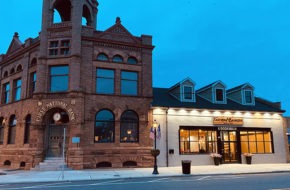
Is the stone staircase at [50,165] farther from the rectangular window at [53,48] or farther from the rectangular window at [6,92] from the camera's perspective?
the rectangular window at [6,92]

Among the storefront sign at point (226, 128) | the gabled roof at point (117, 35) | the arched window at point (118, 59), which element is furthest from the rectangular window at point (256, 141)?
the gabled roof at point (117, 35)

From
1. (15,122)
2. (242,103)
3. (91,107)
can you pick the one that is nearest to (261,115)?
(242,103)

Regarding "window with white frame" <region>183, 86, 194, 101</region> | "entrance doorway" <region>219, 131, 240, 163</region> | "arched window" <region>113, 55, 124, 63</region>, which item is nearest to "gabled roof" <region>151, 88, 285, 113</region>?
"window with white frame" <region>183, 86, 194, 101</region>

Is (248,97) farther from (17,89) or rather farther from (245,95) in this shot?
(17,89)

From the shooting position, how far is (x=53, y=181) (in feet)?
50.7

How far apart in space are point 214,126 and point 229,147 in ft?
9.06

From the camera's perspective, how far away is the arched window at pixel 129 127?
24000 mm

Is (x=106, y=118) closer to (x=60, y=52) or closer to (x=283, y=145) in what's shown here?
(x=60, y=52)

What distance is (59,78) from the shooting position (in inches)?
941

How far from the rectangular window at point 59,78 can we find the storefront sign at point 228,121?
15.2m

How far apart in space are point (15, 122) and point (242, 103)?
24.6m

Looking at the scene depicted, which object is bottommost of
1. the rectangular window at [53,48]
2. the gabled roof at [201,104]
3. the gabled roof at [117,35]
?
the gabled roof at [201,104]

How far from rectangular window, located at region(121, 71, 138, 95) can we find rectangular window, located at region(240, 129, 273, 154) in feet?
41.5

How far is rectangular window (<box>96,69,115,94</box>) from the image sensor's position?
24312 mm
